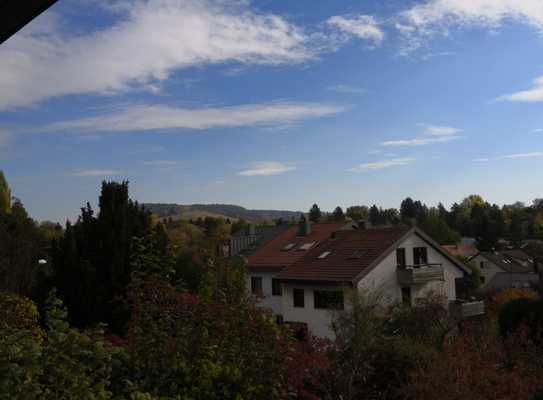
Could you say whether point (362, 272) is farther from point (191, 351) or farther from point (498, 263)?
point (498, 263)

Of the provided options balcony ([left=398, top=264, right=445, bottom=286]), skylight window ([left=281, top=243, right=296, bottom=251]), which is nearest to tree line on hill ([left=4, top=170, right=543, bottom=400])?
balcony ([left=398, top=264, right=445, bottom=286])

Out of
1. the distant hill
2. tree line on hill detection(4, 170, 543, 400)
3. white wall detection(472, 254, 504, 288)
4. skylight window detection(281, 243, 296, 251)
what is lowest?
white wall detection(472, 254, 504, 288)

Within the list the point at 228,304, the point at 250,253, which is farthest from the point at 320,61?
the point at 250,253

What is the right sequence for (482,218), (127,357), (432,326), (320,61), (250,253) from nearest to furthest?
(127,357)
(320,61)
(432,326)
(250,253)
(482,218)

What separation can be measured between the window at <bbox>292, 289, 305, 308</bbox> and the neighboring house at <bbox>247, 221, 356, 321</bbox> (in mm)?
1763

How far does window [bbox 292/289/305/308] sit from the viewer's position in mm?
25516

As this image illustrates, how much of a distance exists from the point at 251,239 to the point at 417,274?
48.5ft

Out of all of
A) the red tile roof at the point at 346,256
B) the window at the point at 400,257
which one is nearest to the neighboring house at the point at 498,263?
the window at the point at 400,257

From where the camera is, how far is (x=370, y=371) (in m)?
7.25

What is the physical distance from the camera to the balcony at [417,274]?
82.5 feet

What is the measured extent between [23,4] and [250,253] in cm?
3365

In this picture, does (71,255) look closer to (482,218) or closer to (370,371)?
(370,371)

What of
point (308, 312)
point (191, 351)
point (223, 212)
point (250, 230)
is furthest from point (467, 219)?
point (191, 351)

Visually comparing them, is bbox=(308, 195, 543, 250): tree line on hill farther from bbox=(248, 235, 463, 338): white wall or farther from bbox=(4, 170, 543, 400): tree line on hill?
bbox=(4, 170, 543, 400): tree line on hill
